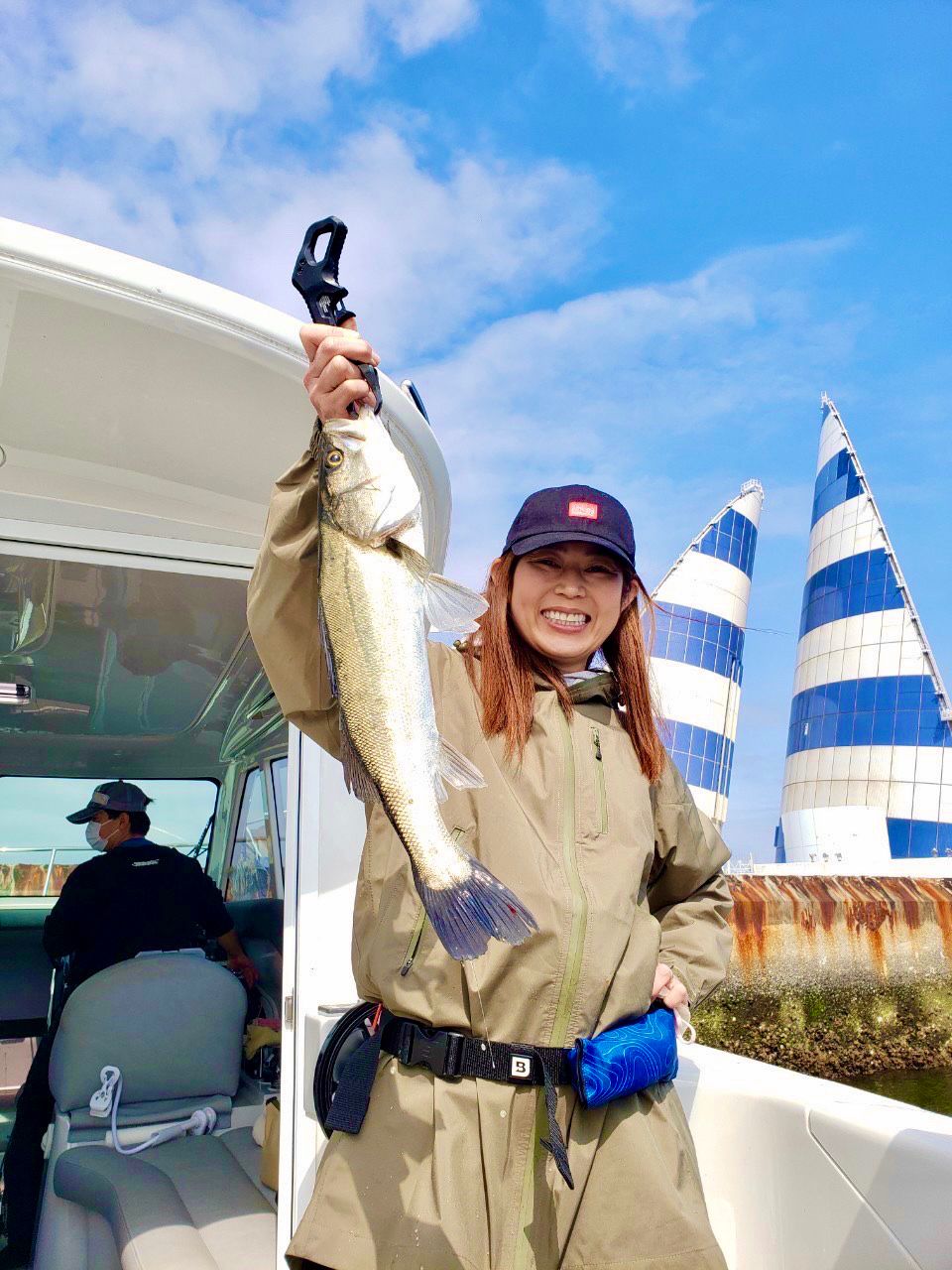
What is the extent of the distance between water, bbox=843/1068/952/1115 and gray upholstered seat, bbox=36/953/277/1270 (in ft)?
35.0

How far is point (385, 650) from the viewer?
1355 millimetres

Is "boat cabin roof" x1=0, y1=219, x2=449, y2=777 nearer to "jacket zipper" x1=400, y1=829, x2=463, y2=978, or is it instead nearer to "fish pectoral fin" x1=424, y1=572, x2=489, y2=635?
"fish pectoral fin" x1=424, y1=572, x2=489, y2=635

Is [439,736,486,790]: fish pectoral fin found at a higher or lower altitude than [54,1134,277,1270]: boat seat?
higher

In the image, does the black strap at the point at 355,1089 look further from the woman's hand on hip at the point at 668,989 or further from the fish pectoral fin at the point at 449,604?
the fish pectoral fin at the point at 449,604

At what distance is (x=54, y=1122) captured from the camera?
3895 mm

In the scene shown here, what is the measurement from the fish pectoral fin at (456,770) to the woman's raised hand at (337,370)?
51cm

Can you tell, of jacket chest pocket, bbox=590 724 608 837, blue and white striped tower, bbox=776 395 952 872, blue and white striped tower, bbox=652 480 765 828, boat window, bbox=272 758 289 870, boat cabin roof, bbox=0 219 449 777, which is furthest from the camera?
blue and white striped tower, bbox=652 480 765 828

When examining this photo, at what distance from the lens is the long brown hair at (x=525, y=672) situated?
1.78 metres

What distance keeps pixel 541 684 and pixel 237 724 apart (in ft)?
14.3

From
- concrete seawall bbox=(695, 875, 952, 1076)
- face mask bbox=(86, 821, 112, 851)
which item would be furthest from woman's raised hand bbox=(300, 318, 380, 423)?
concrete seawall bbox=(695, 875, 952, 1076)

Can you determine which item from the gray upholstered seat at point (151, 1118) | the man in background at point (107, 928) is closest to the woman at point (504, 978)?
the gray upholstered seat at point (151, 1118)

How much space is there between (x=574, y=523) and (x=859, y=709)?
27.8 metres

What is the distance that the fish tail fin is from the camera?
127cm

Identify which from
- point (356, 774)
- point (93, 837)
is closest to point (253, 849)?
point (93, 837)
